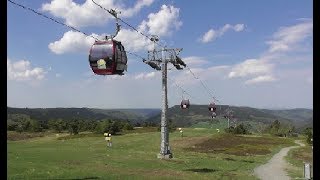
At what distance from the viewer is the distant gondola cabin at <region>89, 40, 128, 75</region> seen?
990 inches

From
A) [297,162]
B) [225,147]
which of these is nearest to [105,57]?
[297,162]

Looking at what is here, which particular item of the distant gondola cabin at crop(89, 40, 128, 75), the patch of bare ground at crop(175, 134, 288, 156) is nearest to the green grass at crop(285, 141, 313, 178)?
the patch of bare ground at crop(175, 134, 288, 156)

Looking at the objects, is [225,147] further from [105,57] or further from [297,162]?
[105,57]

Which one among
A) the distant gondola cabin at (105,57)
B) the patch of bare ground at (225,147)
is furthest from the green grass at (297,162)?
the distant gondola cabin at (105,57)

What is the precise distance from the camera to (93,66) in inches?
1003

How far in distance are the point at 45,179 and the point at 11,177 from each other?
2180 mm

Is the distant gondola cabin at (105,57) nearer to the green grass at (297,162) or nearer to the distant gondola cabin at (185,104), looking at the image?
the green grass at (297,162)

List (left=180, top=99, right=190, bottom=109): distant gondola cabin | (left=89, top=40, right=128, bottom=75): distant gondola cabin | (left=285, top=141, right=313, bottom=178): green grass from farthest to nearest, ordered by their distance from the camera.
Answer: (left=180, top=99, right=190, bottom=109): distant gondola cabin → (left=285, top=141, right=313, bottom=178): green grass → (left=89, top=40, right=128, bottom=75): distant gondola cabin

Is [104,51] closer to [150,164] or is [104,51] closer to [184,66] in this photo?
[150,164]

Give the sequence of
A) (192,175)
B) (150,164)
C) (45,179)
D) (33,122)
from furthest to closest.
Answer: (33,122), (150,164), (192,175), (45,179)

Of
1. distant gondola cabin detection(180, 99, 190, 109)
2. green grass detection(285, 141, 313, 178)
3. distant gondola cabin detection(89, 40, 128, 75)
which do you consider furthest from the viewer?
distant gondola cabin detection(180, 99, 190, 109)

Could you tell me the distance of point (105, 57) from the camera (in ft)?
82.5

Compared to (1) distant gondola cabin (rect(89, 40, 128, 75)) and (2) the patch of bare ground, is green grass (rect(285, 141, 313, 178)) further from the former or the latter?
(1) distant gondola cabin (rect(89, 40, 128, 75))
